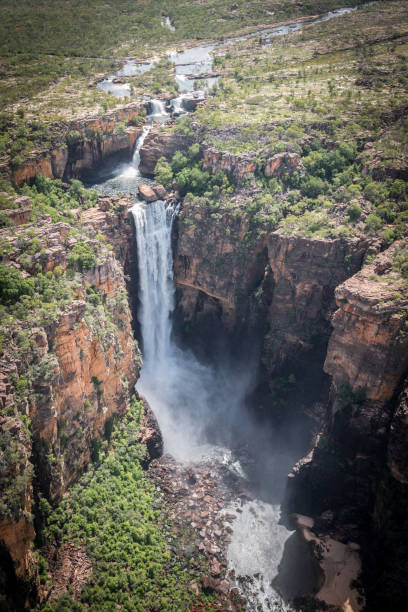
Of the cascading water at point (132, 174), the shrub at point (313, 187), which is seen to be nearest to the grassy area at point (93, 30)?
the cascading water at point (132, 174)

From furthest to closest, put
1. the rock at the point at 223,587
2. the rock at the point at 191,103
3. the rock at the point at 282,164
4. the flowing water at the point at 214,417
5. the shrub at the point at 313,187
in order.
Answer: the rock at the point at 191,103 < the rock at the point at 282,164 < the shrub at the point at 313,187 < the flowing water at the point at 214,417 < the rock at the point at 223,587

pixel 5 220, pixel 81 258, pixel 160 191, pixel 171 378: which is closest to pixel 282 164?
pixel 160 191

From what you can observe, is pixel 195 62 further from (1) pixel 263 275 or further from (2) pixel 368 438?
(2) pixel 368 438

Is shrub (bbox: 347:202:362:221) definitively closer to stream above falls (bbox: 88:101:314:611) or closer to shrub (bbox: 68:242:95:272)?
stream above falls (bbox: 88:101:314:611)

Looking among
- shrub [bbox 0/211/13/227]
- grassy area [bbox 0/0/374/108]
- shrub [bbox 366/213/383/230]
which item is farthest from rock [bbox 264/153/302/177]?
grassy area [bbox 0/0/374/108]

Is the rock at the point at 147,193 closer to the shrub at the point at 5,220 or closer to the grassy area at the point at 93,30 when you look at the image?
the shrub at the point at 5,220

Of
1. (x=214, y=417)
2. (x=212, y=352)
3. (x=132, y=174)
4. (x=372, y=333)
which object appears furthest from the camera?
(x=132, y=174)
